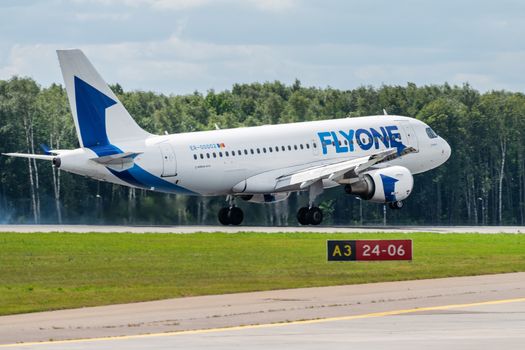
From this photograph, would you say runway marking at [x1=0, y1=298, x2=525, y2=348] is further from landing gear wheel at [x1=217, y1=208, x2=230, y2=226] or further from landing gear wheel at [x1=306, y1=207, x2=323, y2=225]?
landing gear wheel at [x1=217, y1=208, x2=230, y2=226]

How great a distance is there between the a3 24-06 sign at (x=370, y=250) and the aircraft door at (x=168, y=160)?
24084 mm

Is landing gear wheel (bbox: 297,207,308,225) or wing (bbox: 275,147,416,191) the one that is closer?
wing (bbox: 275,147,416,191)

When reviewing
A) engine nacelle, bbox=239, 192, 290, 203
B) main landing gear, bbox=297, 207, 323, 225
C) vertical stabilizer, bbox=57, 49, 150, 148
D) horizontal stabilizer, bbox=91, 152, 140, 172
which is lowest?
main landing gear, bbox=297, 207, 323, 225

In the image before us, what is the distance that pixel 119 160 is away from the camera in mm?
66875

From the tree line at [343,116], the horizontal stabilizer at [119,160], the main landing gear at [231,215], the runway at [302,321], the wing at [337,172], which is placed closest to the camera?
the runway at [302,321]

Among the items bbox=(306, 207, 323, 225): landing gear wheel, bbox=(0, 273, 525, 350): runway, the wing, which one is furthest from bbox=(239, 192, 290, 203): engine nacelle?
bbox=(0, 273, 525, 350): runway

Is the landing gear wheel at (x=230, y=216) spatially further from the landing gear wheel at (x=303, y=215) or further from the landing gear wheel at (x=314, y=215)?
the landing gear wheel at (x=314, y=215)

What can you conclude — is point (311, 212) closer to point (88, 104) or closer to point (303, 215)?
point (303, 215)

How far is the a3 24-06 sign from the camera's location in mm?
44344

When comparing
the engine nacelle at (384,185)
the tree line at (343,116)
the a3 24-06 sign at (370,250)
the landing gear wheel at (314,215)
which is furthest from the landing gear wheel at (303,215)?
the a3 24-06 sign at (370,250)

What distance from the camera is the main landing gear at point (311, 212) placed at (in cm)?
7225

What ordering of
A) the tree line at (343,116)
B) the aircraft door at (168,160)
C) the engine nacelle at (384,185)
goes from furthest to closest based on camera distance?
1. the tree line at (343,116)
2. the engine nacelle at (384,185)
3. the aircraft door at (168,160)

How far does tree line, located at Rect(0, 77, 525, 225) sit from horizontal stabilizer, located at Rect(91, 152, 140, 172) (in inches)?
843

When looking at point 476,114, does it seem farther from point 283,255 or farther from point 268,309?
point 268,309
